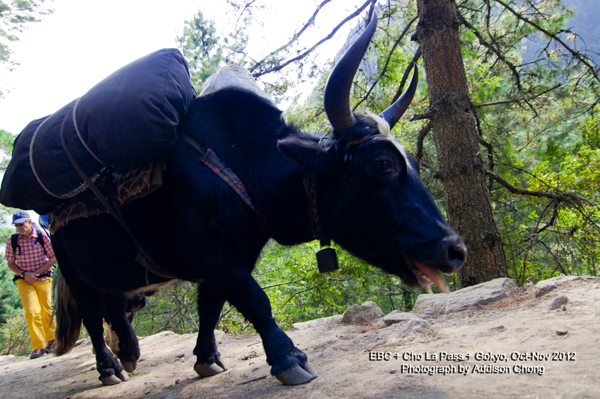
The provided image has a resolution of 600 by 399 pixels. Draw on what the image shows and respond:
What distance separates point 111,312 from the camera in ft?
12.0

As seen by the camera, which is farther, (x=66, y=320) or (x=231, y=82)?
(x=66, y=320)

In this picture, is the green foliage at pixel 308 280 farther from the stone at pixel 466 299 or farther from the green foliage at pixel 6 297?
the green foliage at pixel 6 297

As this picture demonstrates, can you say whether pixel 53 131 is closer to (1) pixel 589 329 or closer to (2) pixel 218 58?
(1) pixel 589 329

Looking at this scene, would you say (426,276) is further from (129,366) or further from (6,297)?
(6,297)

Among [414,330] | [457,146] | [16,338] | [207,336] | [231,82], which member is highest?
[231,82]

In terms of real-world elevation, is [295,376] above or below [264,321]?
below

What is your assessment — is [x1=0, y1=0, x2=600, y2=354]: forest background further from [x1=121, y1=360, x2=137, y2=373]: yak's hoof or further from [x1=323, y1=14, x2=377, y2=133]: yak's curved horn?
[x1=323, y1=14, x2=377, y2=133]: yak's curved horn

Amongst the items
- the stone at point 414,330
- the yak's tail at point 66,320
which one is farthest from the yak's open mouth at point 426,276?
the yak's tail at point 66,320

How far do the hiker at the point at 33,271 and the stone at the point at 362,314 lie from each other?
439cm

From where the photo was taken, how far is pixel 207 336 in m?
3.06

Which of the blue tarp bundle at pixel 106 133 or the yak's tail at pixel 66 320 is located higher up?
the blue tarp bundle at pixel 106 133

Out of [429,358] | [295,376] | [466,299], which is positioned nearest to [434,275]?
[429,358]

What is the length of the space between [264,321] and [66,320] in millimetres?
2965

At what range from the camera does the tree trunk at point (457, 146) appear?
13.9 feet
